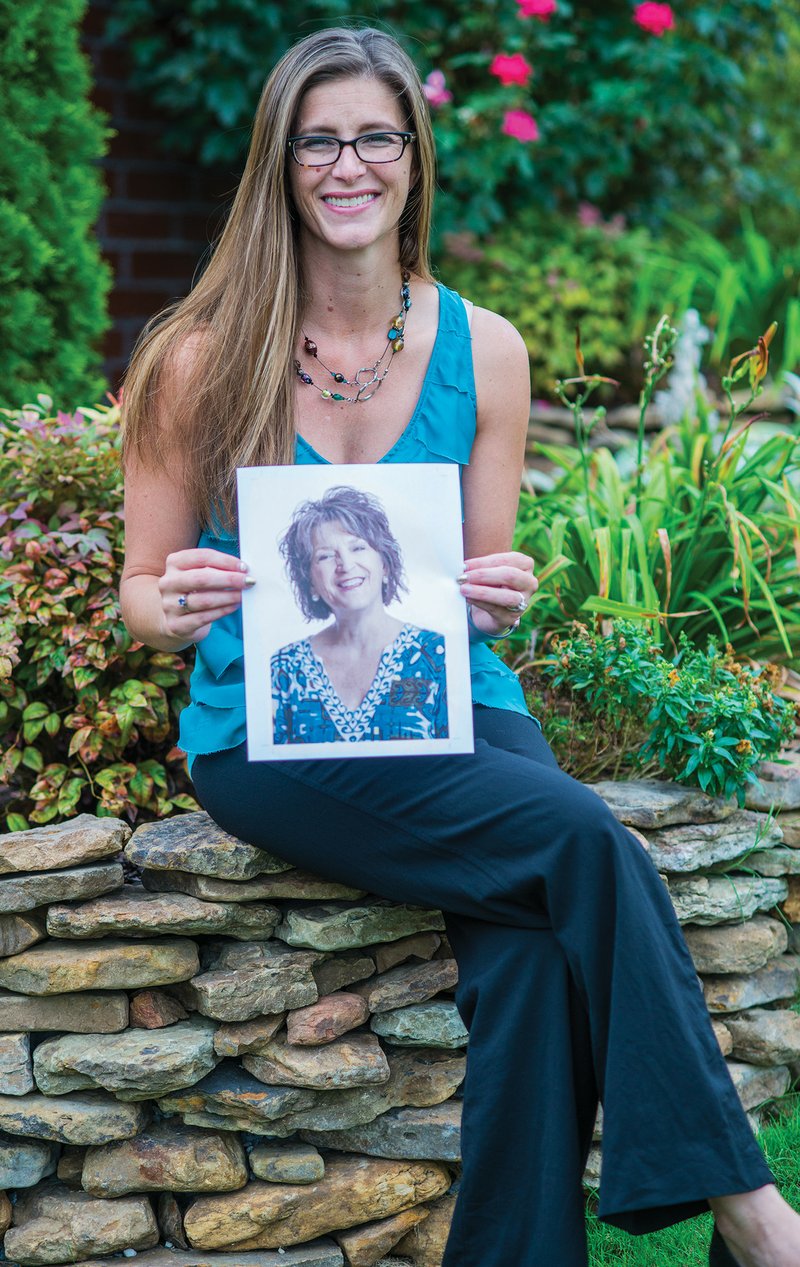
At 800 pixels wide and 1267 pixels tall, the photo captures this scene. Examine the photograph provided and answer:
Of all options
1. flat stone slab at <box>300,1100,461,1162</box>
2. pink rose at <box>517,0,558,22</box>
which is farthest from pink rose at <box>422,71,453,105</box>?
flat stone slab at <box>300,1100,461,1162</box>

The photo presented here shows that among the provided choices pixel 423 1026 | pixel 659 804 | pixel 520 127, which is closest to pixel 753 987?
pixel 659 804

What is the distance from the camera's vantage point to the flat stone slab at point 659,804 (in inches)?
94.5

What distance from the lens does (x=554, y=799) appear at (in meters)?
1.83

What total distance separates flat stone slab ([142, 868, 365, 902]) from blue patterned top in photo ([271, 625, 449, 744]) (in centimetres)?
38

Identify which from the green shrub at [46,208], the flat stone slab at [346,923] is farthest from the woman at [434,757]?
the green shrub at [46,208]

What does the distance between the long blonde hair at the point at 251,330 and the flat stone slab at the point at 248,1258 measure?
3.97 ft

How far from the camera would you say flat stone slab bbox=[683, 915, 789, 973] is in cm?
245

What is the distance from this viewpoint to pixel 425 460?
2209mm

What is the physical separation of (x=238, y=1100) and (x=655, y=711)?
40.3 inches

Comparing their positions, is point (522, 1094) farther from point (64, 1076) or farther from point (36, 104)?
point (36, 104)

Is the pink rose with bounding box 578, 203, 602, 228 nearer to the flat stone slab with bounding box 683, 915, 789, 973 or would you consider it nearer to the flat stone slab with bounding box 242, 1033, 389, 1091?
the flat stone slab with bounding box 683, 915, 789, 973

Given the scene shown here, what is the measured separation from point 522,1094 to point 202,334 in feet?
4.34

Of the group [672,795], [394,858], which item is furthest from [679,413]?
[394,858]

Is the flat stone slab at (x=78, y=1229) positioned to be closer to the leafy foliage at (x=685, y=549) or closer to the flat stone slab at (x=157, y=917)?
the flat stone slab at (x=157, y=917)
